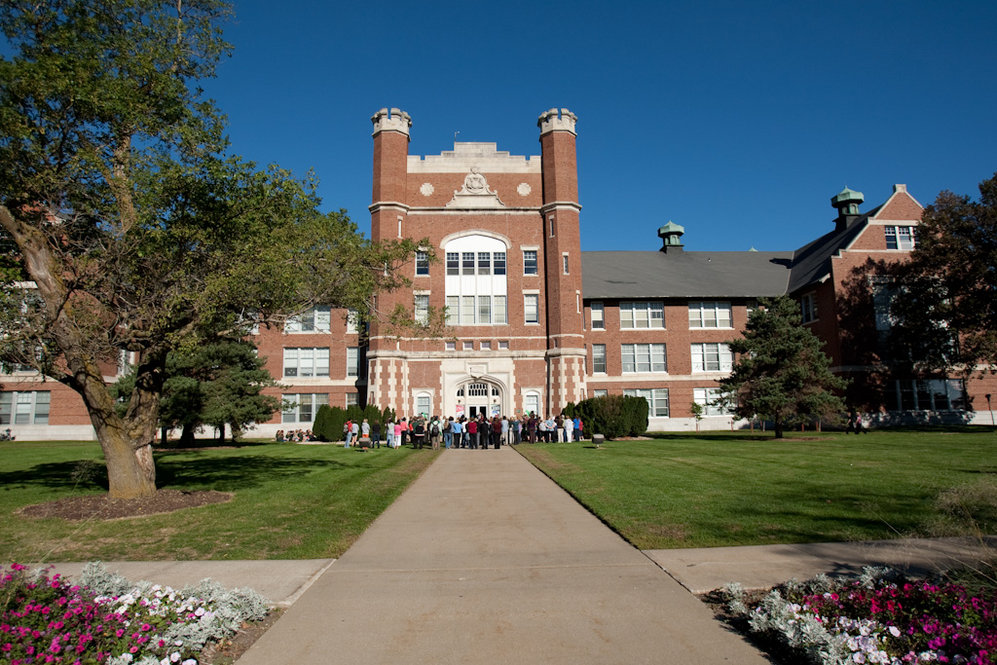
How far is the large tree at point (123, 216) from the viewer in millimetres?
10602

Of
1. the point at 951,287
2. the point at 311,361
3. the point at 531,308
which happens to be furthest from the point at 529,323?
the point at 951,287

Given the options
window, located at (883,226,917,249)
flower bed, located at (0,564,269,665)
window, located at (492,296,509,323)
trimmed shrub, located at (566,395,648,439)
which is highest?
window, located at (883,226,917,249)

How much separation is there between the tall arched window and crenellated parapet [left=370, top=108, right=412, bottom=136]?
794cm

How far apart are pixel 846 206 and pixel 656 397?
841 inches

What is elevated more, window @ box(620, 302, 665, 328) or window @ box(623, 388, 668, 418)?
window @ box(620, 302, 665, 328)

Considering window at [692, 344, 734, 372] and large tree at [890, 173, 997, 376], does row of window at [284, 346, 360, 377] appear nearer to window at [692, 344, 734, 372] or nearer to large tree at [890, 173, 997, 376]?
window at [692, 344, 734, 372]

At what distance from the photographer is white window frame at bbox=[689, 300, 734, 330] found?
43.6m

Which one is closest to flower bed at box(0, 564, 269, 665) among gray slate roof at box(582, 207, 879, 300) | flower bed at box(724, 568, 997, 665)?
flower bed at box(724, 568, 997, 665)

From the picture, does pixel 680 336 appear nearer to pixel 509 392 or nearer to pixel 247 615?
pixel 509 392

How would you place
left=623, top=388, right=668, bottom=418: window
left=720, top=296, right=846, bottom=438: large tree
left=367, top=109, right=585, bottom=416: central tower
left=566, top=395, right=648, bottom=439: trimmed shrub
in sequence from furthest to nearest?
left=623, top=388, right=668, bottom=418: window → left=367, top=109, right=585, bottom=416: central tower → left=566, top=395, right=648, bottom=439: trimmed shrub → left=720, top=296, right=846, bottom=438: large tree

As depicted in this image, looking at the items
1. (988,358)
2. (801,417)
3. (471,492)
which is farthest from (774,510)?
(988,358)

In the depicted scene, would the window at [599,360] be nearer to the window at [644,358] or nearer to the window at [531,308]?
the window at [644,358]

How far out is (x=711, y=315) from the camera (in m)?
43.8

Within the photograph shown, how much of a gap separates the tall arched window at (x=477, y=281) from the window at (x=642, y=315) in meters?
9.70
